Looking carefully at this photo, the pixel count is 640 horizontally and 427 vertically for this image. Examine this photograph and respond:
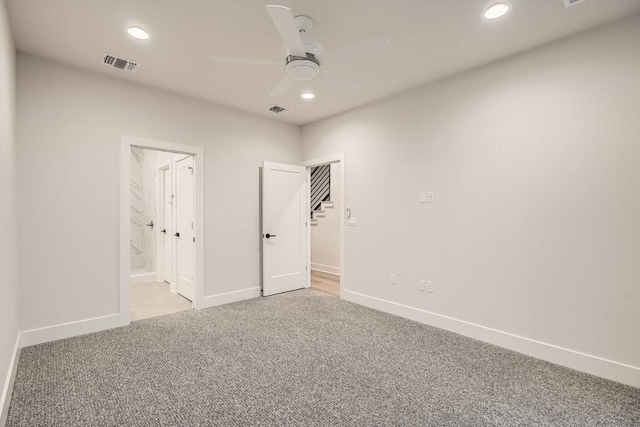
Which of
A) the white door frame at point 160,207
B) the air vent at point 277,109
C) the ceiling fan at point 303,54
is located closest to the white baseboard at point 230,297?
the white door frame at point 160,207

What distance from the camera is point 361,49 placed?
210cm

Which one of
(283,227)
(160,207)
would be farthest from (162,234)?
(283,227)

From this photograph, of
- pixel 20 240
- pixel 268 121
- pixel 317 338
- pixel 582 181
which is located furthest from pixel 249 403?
pixel 268 121

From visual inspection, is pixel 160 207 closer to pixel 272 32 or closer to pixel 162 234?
pixel 162 234

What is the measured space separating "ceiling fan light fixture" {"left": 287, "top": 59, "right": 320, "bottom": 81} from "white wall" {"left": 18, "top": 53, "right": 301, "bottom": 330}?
2.09 m

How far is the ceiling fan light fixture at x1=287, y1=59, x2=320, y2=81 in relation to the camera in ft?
7.74

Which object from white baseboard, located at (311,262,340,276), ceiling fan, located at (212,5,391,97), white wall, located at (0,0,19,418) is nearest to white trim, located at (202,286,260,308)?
white wall, located at (0,0,19,418)

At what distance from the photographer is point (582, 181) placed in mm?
2518

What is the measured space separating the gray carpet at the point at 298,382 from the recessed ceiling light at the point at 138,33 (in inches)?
107

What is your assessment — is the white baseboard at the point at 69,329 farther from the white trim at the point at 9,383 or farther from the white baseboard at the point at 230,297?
the white baseboard at the point at 230,297

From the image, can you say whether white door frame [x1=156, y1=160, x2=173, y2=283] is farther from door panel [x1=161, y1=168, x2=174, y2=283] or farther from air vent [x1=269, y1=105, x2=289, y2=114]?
air vent [x1=269, y1=105, x2=289, y2=114]

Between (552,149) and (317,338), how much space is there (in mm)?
2752

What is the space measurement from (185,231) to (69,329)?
A: 1781 millimetres

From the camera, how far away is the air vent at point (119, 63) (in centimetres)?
293
